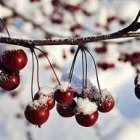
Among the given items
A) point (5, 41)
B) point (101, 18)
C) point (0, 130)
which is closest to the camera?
point (5, 41)

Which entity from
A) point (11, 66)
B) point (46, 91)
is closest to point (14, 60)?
point (11, 66)

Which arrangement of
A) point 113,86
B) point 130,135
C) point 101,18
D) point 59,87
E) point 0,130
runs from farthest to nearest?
point 101,18, point 113,86, point 0,130, point 130,135, point 59,87

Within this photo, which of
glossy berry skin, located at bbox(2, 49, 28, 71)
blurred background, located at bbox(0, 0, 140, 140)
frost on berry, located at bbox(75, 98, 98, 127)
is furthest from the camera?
blurred background, located at bbox(0, 0, 140, 140)

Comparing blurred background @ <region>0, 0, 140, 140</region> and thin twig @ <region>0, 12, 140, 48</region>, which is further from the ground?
blurred background @ <region>0, 0, 140, 140</region>

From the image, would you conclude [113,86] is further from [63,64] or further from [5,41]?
[5,41]

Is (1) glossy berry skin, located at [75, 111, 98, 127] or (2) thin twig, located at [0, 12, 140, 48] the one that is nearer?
(2) thin twig, located at [0, 12, 140, 48]

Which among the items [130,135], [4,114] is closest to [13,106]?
[4,114]

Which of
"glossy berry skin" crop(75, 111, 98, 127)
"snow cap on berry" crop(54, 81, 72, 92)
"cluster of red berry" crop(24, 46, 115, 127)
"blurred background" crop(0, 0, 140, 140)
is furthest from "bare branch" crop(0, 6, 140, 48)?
"blurred background" crop(0, 0, 140, 140)

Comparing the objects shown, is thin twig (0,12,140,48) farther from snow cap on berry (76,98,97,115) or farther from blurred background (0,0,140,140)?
blurred background (0,0,140,140)

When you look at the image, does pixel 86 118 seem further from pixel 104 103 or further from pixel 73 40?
pixel 73 40
